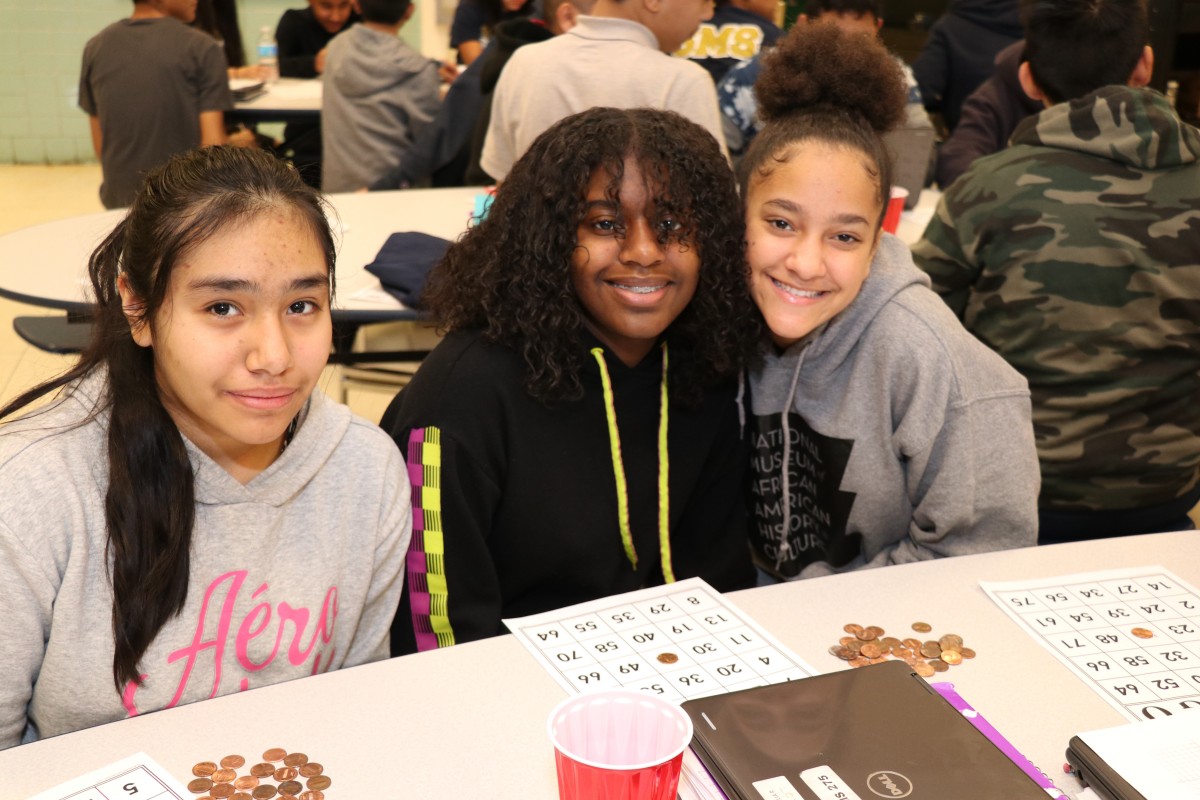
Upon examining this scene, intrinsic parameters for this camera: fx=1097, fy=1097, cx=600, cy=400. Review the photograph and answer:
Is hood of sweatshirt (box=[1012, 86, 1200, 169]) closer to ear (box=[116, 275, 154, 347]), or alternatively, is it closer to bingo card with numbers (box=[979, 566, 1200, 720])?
bingo card with numbers (box=[979, 566, 1200, 720])

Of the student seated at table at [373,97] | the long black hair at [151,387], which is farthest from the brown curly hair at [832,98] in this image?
the student seated at table at [373,97]

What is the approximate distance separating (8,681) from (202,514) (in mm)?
264

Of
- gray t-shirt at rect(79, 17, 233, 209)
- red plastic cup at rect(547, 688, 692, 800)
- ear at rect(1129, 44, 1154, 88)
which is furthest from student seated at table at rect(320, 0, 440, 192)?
red plastic cup at rect(547, 688, 692, 800)

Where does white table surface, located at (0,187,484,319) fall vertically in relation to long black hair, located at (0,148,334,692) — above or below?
below

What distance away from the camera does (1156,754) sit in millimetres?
1023

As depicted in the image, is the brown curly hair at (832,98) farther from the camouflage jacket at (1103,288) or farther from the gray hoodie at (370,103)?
the gray hoodie at (370,103)

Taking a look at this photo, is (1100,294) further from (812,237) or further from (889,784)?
(889,784)

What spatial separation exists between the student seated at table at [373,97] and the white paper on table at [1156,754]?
11.3 feet

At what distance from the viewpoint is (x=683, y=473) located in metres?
1.72

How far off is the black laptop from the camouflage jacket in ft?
3.65

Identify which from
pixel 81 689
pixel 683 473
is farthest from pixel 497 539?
pixel 81 689

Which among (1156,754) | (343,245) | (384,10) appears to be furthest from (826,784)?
(384,10)

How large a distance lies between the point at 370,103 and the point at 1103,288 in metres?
2.81

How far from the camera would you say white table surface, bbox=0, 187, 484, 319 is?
7.77 ft
